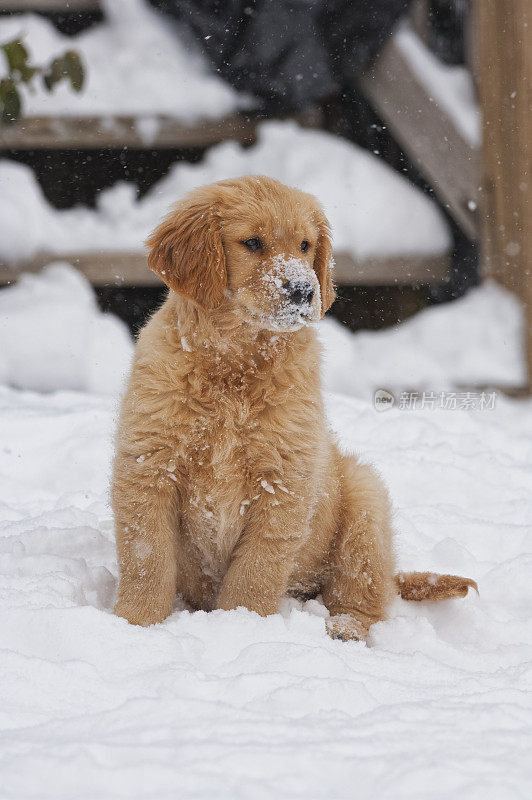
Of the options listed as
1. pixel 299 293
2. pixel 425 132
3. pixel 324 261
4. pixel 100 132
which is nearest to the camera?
pixel 299 293

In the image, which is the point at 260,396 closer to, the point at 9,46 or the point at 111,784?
the point at 111,784

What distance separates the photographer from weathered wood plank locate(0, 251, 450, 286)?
5.16m

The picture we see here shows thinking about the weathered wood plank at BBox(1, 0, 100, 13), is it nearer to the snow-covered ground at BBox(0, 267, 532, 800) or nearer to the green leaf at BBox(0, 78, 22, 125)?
the green leaf at BBox(0, 78, 22, 125)

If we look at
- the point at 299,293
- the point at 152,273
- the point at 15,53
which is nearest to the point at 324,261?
the point at 299,293

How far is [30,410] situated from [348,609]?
2.28m

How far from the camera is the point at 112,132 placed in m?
5.13

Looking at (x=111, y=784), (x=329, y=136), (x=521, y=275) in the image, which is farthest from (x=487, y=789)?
(x=329, y=136)

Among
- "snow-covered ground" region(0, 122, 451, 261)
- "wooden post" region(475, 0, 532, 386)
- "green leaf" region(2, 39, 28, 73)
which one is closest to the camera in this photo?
"green leaf" region(2, 39, 28, 73)

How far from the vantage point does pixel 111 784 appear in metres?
1.38

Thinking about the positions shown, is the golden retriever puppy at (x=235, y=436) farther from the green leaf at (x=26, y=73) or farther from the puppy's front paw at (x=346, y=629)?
the green leaf at (x=26, y=73)

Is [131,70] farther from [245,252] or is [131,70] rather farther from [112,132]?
[245,252]

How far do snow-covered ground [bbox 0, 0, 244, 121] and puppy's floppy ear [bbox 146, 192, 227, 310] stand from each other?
2.85 m

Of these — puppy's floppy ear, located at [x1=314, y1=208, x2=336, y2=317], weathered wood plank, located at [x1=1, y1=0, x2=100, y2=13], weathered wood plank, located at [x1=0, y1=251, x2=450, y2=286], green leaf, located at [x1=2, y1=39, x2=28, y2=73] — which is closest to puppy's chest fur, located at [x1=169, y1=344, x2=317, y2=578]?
puppy's floppy ear, located at [x1=314, y1=208, x2=336, y2=317]

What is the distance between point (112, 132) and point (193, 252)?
2.94 m
